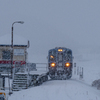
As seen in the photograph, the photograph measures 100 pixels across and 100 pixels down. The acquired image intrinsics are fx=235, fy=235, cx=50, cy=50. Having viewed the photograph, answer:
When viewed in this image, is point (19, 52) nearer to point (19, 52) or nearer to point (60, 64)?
point (19, 52)

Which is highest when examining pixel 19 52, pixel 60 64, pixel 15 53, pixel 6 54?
pixel 19 52

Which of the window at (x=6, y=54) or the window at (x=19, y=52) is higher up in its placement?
the window at (x=19, y=52)

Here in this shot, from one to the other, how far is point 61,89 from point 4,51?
54.0ft

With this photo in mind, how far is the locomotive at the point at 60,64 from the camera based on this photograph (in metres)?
23.8

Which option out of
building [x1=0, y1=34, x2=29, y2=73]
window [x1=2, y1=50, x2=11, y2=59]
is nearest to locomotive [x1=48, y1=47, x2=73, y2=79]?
building [x1=0, y1=34, x2=29, y2=73]

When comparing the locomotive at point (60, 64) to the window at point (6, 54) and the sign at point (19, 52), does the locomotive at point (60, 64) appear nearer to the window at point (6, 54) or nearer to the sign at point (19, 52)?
the sign at point (19, 52)

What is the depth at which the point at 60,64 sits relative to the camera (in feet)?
78.2

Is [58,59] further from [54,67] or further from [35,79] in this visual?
[35,79]

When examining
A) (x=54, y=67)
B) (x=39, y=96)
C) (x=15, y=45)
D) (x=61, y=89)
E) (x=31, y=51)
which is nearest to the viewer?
(x=39, y=96)

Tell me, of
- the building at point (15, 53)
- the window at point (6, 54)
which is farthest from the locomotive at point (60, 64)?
the window at point (6, 54)

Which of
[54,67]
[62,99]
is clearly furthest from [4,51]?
[62,99]

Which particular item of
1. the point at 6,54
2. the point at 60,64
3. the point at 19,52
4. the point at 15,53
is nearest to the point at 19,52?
the point at 19,52

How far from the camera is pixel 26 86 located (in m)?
19.3

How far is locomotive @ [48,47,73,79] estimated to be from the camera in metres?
23.8
